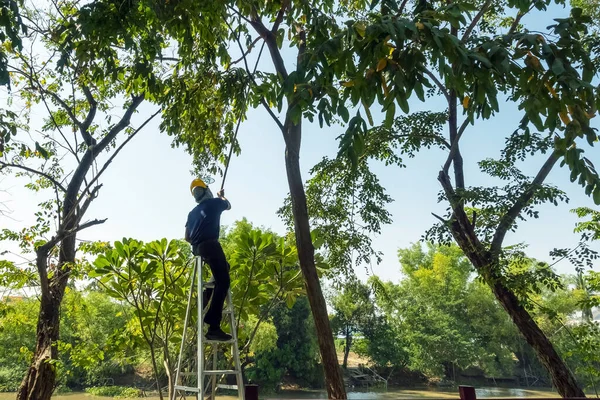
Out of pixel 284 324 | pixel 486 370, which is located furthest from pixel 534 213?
pixel 486 370

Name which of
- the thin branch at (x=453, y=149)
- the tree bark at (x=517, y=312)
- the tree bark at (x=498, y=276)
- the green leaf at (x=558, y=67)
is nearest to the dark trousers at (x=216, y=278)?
the green leaf at (x=558, y=67)

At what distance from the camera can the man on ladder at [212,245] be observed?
8.48ft

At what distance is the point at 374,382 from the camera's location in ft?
73.2

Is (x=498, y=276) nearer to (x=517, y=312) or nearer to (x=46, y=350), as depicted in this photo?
(x=517, y=312)

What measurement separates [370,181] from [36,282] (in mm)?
4013

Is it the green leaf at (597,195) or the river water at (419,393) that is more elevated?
the green leaf at (597,195)

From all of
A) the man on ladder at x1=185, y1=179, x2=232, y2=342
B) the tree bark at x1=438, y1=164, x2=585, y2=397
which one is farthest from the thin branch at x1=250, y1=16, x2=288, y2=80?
the tree bark at x1=438, y1=164, x2=585, y2=397

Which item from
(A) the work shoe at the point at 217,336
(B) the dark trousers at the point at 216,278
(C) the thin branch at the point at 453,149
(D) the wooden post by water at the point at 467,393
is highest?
(C) the thin branch at the point at 453,149

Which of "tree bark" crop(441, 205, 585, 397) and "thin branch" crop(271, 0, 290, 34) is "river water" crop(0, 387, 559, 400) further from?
"thin branch" crop(271, 0, 290, 34)

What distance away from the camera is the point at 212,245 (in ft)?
8.71

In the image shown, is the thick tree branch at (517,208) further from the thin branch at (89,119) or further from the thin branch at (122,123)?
the thin branch at (89,119)

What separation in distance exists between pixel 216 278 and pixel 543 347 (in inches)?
174

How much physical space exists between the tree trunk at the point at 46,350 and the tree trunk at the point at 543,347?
5.02 m

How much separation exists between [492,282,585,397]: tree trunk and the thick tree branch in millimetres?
517
